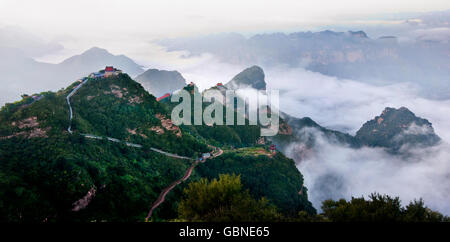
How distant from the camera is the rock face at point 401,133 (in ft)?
420

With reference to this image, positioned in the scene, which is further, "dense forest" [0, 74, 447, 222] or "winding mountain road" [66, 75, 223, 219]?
"winding mountain road" [66, 75, 223, 219]

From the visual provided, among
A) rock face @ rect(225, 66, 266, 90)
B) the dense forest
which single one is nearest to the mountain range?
the dense forest

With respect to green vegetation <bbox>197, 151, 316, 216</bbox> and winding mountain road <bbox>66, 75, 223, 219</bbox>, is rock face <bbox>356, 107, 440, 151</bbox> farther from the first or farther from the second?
winding mountain road <bbox>66, 75, 223, 219</bbox>

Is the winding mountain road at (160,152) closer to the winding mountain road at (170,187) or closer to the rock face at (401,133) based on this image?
the winding mountain road at (170,187)

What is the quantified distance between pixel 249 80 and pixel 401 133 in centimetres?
8372

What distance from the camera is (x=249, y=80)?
5901 inches

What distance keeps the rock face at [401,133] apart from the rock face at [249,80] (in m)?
63.8

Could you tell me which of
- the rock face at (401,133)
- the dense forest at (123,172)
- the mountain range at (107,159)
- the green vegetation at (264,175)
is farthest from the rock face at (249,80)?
the green vegetation at (264,175)

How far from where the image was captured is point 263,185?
163ft

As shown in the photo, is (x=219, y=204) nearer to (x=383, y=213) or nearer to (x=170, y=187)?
(x=383, y=213)

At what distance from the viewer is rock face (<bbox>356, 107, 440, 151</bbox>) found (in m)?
128

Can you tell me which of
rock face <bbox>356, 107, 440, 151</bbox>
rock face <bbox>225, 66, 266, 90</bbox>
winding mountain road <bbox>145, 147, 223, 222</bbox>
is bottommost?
winding mountain road <bbox>145, 147, 223, 222</bbox>

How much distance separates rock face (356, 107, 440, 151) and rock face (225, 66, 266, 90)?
209 ft

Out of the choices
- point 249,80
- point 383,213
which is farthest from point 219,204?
point 249,80
